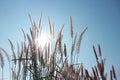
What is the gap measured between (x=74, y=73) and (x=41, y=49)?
551mm

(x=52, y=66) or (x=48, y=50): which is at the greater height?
(x=48, y=50)

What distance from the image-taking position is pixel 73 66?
298cm

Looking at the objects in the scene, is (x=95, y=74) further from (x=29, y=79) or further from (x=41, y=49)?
(x=29, y=79)

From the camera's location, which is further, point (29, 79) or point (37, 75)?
point (29, 79)

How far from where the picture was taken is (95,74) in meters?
2.50

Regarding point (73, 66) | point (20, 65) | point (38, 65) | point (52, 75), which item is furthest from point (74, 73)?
point (20, 65)

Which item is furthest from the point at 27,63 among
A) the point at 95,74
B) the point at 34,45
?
the point at 95,74

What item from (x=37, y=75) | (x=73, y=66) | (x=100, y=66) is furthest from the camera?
(x=73, y=66)

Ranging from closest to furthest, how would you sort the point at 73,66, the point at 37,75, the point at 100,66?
the point at 100,66 < the point at 37,75 < the point at 73,66

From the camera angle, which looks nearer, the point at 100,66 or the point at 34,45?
the point at 100,66

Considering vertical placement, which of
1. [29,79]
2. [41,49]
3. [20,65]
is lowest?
[29,79]

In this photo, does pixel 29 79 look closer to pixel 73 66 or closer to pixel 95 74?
pixel 73 66

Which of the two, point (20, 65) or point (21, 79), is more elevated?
point (20, 65)

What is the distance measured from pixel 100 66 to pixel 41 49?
832 millimetres
